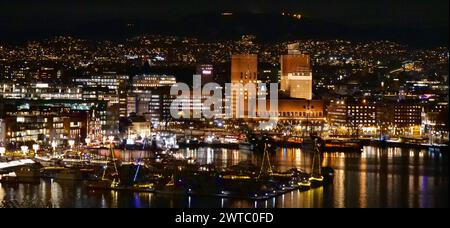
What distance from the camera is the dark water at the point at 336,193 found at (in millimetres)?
11539

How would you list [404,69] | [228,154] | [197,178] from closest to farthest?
[197,178], [228,154], [404,69]

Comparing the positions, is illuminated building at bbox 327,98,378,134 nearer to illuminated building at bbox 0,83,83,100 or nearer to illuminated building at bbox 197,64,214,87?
illuminated building at bbox 197,64,214,87

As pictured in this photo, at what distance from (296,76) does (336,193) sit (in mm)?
20921

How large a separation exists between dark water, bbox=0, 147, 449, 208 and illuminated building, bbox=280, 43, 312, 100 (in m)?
15.4

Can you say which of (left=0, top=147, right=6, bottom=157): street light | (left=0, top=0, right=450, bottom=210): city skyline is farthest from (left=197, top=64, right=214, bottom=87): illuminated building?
(left=0, top=147, right=6, bottom=157): street light

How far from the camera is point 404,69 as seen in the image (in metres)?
37.0

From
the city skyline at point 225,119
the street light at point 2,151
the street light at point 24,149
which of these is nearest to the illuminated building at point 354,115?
the city skyline at point 225,119

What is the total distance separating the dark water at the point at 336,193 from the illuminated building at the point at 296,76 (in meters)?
15.4

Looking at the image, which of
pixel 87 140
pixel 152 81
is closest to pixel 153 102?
pixel 152 81

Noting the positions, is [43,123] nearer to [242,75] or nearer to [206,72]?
[242,75]

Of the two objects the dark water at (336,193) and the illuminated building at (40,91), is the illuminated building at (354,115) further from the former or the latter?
the dark water at (336,193)

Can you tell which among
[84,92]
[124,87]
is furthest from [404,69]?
[84,92]
